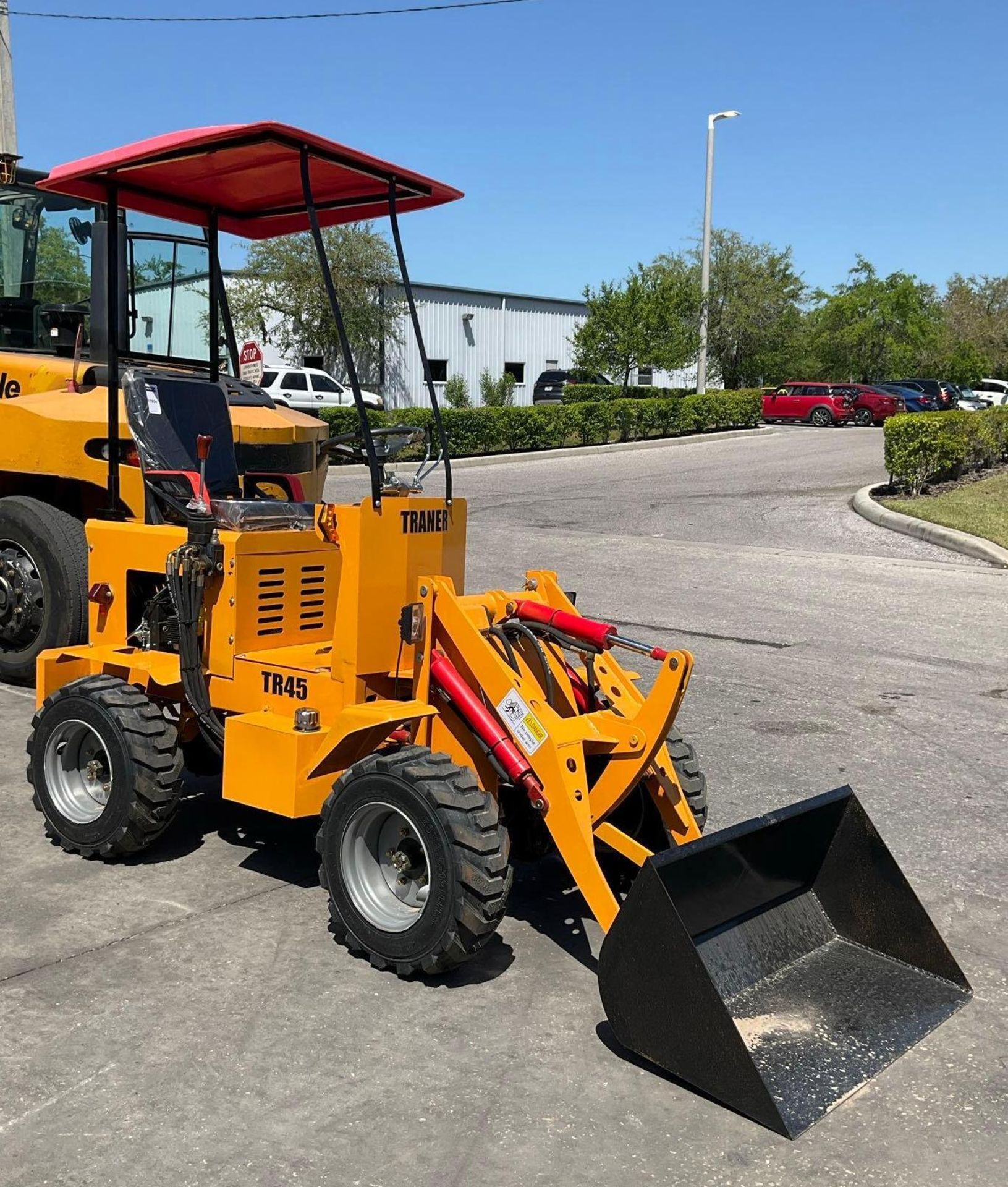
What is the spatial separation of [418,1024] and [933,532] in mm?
13423

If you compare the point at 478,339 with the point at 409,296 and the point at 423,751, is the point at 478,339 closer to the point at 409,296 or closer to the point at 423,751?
the point at 409,296

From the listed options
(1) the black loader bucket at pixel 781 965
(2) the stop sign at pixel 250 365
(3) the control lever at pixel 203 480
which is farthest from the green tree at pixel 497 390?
A: (1) the black loader bucket at pixel 781 965

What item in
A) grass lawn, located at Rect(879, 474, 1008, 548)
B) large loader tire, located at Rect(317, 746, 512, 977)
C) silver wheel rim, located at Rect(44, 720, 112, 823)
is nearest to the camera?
large loader tire, located at Rect(317, 746, 512, 977)

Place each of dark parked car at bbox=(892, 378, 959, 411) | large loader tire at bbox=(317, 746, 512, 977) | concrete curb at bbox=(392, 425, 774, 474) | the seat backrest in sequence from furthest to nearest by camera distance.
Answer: dark parked car at bbox=(892, 378, 959, 411), concrete curb at bbox=(392, 425, 774, 474), the seat backrest, large loader tire at bbox=(317, 746, 512, 977)

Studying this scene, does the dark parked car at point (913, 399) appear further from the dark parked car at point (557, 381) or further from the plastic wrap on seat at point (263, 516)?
the plastic wrap on seat at point (263, 516)

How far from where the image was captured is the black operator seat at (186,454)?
511 centimetres

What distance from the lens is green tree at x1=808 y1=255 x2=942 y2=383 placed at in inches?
2351

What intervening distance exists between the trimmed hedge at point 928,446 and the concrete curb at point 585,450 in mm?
7924

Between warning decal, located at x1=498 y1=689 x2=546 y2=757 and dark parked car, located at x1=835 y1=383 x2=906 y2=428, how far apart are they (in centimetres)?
3659

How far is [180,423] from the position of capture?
19.1ft

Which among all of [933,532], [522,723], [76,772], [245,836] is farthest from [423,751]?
[933,532]

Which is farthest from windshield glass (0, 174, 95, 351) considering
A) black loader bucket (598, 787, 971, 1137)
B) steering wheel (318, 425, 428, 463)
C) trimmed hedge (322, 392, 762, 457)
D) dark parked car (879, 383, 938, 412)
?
dark parked car (879, 383, 938, 412)

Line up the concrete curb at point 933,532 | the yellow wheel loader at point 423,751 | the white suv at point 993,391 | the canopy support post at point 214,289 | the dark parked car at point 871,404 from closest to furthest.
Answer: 1. the yellow wheel loader at point 423,751
2. the canopy support post at point 214,289
3. the concrete curb at point 933,532
4. the dark parked car at point 871,404
5. the white suv at point 993,391

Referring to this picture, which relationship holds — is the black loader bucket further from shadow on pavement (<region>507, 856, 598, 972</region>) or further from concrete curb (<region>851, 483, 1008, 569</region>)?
concrete curb (<region>851, 483, 1008, 569</region>)
